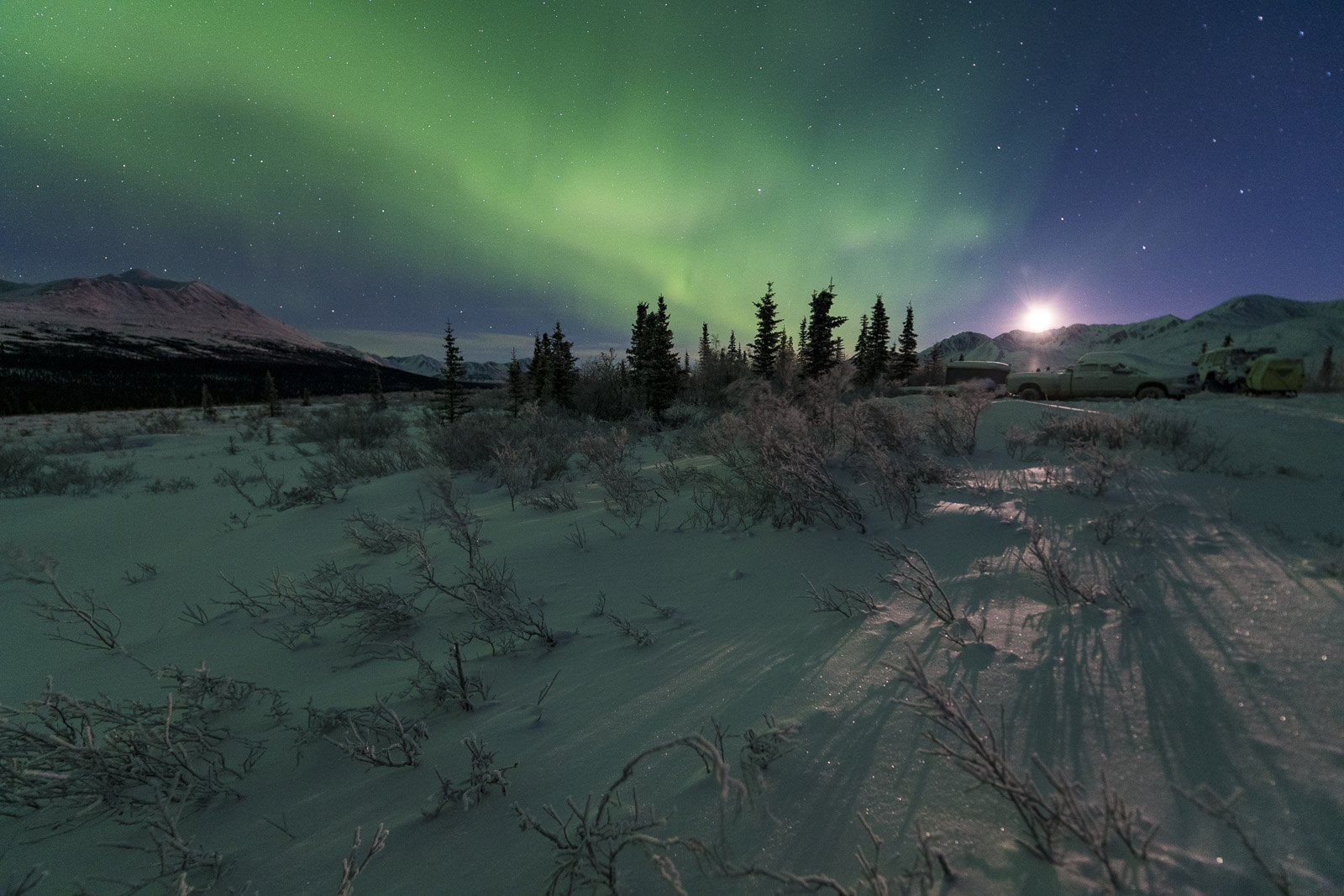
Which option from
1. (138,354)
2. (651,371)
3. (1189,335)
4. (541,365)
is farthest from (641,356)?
(1189,335)

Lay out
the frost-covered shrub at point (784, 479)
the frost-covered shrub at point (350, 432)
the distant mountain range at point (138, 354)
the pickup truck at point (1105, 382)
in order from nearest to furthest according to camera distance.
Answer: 1. the frost-covered shrub at point (784, 479)
2. the frost-covered shrub at point (350, 432)
3. the pickup truck at point (1105, 382)
4. the distant mountain range at point (138, 354)

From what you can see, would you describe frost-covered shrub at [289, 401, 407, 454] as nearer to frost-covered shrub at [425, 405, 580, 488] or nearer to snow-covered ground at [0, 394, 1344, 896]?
frost-covered shrub at [425, 405, 580, 488]

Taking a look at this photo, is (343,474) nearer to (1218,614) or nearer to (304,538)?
(304,538)

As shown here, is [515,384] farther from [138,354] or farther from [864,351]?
[138,354]

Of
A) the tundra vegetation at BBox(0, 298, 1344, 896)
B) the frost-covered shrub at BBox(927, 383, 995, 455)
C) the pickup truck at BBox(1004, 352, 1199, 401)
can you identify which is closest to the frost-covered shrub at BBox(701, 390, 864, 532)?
the tundra vegetation at BBox(0, 298, 1344, 896)

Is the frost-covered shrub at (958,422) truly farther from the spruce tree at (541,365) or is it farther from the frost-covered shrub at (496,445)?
the spruce tree at (541,365)

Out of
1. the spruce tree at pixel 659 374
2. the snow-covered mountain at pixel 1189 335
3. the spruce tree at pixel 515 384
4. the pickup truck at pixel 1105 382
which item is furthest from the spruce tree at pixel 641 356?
the snow-covered mountain at pixel 1189 335

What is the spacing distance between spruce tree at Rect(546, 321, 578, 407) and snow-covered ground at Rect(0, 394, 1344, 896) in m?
18.4

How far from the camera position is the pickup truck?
14484 mm

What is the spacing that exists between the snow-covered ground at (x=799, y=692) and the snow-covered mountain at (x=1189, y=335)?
3190 inches

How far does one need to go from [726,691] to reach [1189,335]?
16497 centimetres

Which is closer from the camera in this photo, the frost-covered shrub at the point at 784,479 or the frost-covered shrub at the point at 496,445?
the frost-covered shrub at the point at 784,479

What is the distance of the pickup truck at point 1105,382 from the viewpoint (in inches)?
570

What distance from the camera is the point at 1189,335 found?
110m
